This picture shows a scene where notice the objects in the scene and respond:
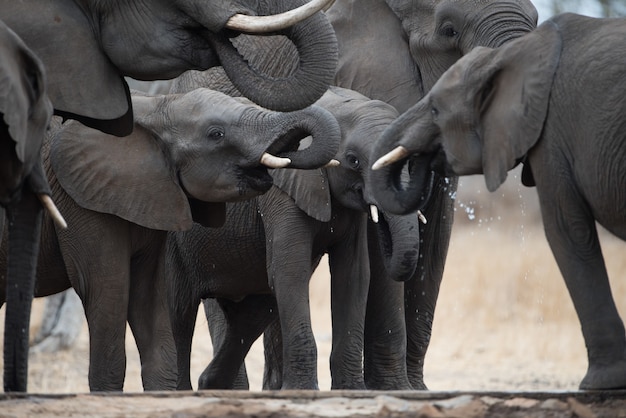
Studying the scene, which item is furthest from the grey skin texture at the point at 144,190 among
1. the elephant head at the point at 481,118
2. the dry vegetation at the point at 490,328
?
the dry vegetation at the point at 490,328

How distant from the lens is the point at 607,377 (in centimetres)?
491

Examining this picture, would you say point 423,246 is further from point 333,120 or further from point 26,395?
point 26,395

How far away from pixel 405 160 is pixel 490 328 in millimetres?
8945

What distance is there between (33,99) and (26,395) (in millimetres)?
854

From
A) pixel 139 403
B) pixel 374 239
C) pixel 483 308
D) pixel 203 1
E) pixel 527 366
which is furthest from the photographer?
pixel 483 308

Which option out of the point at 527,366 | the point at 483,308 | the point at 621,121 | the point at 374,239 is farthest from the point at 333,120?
the point at 483,308

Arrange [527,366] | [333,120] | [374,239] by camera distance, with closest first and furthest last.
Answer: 1. [333,120]
2. [374,239]
3. [527,366]

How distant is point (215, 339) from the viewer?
7910 millimetres

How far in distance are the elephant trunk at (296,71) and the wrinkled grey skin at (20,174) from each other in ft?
2.67

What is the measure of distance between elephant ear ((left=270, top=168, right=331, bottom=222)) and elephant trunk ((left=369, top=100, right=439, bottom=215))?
2.52ft

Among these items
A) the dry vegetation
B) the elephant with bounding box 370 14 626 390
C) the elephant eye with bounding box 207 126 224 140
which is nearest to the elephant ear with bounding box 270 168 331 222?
the elephant eye with bounding box 207 126 224 140

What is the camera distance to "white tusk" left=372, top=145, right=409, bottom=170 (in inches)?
216

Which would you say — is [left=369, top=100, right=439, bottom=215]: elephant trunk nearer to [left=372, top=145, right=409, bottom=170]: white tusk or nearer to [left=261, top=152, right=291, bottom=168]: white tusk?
[left=372, top=145, right=409, bottom=170]: white tusk

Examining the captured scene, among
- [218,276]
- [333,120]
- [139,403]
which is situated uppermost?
[333,120]
